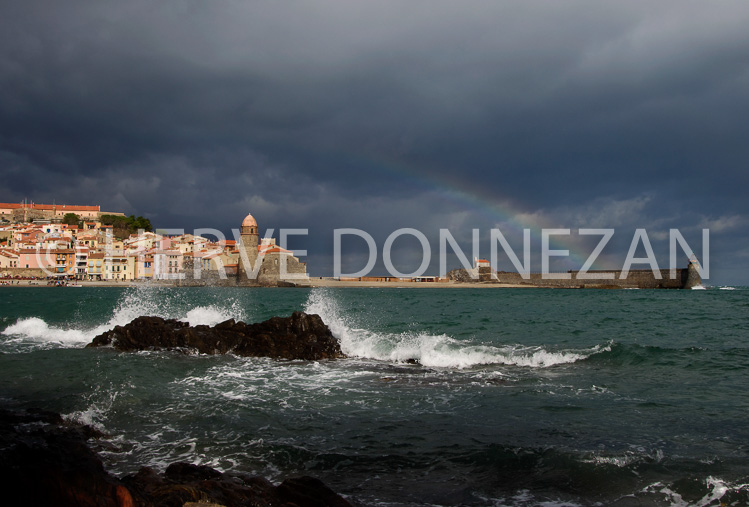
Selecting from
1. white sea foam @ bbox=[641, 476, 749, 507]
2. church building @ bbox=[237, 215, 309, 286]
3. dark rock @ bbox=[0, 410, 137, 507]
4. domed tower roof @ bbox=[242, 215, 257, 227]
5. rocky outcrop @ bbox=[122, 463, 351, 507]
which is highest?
domed tower roof @ bbox=[242, 215, 257, 227]

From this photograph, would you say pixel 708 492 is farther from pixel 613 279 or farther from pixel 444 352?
pixel 613 279

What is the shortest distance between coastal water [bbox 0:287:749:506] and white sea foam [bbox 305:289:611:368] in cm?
8

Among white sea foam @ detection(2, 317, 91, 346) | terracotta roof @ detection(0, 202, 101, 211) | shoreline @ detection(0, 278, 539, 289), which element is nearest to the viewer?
white sea foam @ detection(2, 317, 91, 346)

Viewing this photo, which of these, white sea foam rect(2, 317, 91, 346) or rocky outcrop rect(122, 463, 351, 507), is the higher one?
rocky outcrop rect(122, 463, 351, 507)

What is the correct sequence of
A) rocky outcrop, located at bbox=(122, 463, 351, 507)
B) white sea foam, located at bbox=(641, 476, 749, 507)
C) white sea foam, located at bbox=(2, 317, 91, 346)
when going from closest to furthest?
rocky outcrop, located at bbox=(122, 463, 351, 507), white sea foam, located at bbox=(641, 476, 749, 507), white sea foam, located at bbox=(2, 317, 91, 346)

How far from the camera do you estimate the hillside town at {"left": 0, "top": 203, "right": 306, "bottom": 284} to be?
300ft

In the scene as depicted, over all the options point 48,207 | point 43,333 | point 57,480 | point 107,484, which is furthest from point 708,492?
point 48,207

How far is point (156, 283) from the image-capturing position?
296 feet

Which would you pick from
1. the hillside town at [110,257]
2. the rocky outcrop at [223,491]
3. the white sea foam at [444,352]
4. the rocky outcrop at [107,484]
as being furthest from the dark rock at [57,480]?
the hillside town at [110,257]

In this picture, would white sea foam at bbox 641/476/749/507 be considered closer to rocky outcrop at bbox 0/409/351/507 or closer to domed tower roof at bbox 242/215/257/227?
rocky outcrop at bbox 0/409/351/507

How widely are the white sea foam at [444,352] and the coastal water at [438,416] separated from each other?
0.08 m

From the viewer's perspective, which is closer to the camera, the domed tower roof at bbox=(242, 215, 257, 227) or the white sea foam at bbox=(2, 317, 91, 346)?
the white sea foam at bbox=(2, 317, 91, 346)

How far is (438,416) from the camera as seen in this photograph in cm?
759

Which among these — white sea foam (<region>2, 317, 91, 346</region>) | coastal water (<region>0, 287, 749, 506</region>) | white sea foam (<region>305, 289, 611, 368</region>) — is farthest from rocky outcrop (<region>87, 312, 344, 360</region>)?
Result: white sea foam (<region>2, 317, 91, 346</region>)
